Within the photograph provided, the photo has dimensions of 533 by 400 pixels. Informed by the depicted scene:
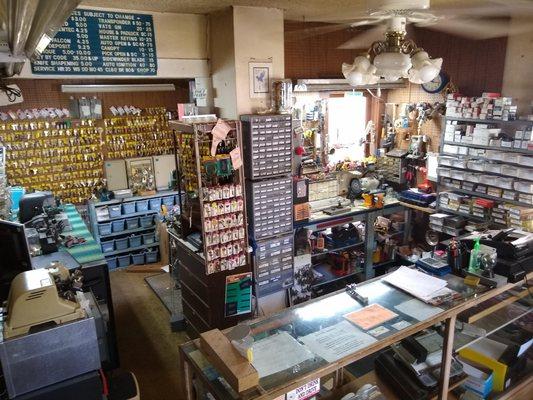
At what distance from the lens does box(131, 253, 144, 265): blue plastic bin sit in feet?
19.0

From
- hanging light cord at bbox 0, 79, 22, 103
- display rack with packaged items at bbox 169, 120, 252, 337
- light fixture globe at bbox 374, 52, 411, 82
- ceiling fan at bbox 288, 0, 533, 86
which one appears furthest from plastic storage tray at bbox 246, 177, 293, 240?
hanging light cord at bbox 0, 79, 22, 103

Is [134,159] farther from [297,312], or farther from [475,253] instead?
[475,253]

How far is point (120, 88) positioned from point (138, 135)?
0.66 m

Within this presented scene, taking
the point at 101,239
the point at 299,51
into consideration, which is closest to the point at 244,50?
the point at 299,51

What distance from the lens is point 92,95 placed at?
5.44 metres

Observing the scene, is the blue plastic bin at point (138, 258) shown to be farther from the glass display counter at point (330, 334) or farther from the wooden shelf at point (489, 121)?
the wooden shelf at point (489, 121)

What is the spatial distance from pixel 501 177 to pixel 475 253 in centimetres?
207

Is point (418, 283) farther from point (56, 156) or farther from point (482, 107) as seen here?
point (56, 156)

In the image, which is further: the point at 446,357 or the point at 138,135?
the point at 138,135

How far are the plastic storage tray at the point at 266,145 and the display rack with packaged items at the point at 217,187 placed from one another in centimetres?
16

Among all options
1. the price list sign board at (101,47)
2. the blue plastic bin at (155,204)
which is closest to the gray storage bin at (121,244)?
the blue plastic bin at (155,204)

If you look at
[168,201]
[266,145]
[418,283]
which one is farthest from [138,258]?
[418,283]

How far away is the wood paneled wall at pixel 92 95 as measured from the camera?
5.04 metres

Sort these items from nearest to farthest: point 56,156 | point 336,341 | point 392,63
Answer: point 336,341
point 392,63
point 56,156
